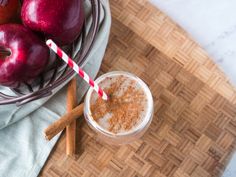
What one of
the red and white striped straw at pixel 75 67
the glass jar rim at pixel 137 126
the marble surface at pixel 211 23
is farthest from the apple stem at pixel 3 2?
the marble surface at pixel 211 23

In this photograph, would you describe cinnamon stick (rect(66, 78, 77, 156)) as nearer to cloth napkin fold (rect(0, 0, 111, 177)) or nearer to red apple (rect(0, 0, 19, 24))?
cloth napkin fold (rect(0, 0, 111, 177))

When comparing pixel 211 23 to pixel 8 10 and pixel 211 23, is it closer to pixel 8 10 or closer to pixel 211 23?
pixel 211 23

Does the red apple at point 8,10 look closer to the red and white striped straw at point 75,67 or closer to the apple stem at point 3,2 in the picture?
the apple stem at point 3,2

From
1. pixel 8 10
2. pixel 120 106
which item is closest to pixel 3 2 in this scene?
pixel 8 10

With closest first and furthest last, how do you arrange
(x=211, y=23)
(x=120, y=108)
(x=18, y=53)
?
(x=18, y=53) → (x=120, y=108) → (x=211, y=23)

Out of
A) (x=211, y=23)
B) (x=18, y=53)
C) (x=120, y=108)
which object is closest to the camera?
(x=18, y=53)

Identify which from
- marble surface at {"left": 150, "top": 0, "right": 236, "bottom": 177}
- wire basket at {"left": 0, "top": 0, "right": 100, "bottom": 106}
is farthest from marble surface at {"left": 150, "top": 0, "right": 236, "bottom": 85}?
wire basket at {"left": 0, "top": 0, "right": 100, "bottom": 106}
